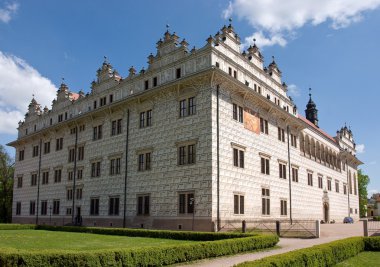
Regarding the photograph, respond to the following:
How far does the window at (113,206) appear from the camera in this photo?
3269cm

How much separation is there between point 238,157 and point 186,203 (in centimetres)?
529

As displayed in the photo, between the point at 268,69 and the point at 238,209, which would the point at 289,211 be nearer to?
the point at 238,209

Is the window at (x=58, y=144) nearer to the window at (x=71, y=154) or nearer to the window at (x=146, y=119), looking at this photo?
the window at (x=71, y=154)

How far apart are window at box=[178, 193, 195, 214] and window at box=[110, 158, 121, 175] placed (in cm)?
839

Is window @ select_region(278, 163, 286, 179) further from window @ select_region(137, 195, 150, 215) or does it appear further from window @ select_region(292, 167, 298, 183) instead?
window @ select_region(137, 195, 150, 215)

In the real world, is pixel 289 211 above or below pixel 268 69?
below

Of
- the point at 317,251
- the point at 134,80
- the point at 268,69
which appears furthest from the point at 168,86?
the point at 317,251

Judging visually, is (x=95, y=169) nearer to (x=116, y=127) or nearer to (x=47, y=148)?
(x=116, y=127)

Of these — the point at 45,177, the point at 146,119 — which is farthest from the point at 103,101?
the point at 45,177

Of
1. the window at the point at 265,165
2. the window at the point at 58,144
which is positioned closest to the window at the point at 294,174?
the window at the point at 265,165

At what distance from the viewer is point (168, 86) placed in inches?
1152

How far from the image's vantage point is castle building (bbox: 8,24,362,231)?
27.0 meters

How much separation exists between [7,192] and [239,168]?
142ft

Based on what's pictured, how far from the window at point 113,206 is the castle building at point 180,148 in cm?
10
